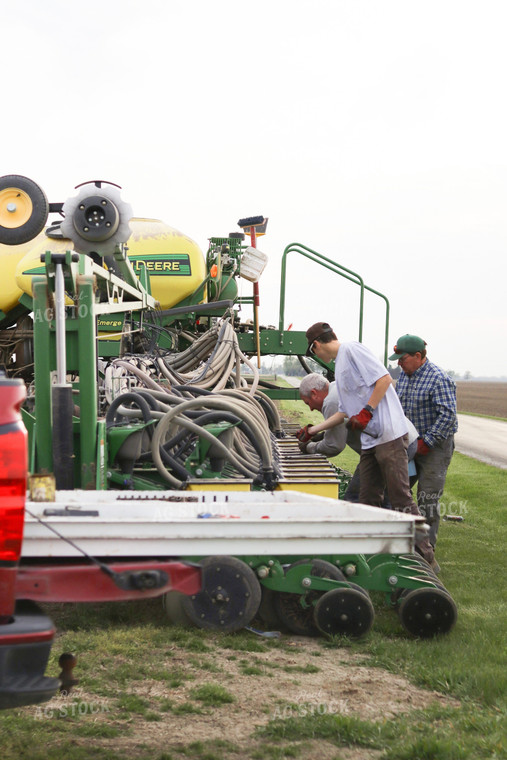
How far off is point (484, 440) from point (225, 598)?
1420 cm

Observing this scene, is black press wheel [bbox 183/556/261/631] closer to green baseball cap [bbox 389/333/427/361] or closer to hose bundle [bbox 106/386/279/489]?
hose bundle [bbox 106/386/279/489]

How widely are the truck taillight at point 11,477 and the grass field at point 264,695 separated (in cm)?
92

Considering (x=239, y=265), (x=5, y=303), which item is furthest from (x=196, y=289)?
(x=5, y=303)

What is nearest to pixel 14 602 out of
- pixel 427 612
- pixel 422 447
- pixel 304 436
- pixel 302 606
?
pixel 302 606

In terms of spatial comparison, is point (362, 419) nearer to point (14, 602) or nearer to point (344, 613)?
point (344, 613)

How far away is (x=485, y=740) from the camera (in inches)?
112

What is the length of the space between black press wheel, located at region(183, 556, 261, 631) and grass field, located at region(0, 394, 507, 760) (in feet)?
0.31

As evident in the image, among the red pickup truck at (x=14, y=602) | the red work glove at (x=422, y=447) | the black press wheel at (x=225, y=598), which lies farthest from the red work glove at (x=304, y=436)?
the red pickup truck at (x=14, y=602)

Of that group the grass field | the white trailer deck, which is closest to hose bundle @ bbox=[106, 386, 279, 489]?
the grass field

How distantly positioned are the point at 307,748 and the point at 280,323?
699 cm

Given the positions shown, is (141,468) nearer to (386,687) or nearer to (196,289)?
(386,687)

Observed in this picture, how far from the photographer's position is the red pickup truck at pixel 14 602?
221 centimetres

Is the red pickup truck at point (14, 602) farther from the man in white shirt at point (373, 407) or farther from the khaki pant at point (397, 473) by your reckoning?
the khaki pant at point (397, 473)

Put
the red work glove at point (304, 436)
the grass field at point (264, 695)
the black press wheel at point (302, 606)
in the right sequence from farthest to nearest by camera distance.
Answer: the red work glove at point (304, 436) < the black press wheel at point (302, 606) < the grass field at point (264, 695)
